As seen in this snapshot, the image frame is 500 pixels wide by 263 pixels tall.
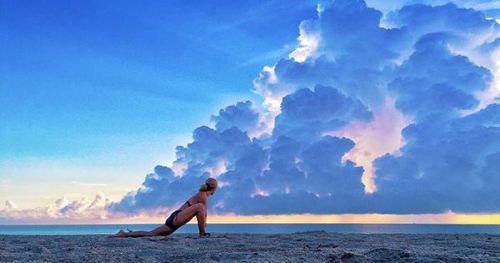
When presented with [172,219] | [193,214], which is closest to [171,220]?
[172,219]

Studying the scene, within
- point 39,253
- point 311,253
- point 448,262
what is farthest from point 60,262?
point 448,262

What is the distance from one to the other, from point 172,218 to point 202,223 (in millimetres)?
Answer: 875

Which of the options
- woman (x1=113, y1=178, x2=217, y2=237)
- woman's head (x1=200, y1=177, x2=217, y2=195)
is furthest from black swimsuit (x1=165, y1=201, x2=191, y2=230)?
woman's head (x1=200, y1=177, x2=217, y2=195)

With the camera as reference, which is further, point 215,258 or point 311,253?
point 311,253

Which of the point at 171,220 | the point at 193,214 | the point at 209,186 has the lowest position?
the point at 171,220

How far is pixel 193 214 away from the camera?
15328 millimetres

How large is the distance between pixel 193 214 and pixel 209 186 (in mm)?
894

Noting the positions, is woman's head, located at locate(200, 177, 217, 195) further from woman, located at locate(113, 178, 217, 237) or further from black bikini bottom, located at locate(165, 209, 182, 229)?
black bikini bottom, located at locate(165, 209, 182, 229)

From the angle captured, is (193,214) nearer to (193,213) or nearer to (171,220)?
(193,213)

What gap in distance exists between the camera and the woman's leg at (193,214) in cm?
1524

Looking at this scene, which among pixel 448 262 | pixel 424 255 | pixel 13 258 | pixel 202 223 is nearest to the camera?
pixel 448 262

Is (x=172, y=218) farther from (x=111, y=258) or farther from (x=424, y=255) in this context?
(x=424, y=255)

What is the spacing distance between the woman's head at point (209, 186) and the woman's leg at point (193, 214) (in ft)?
1.43

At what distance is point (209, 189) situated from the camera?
15.4 meters
